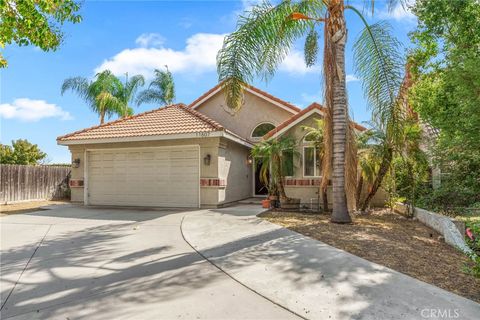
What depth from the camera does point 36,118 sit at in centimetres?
2072

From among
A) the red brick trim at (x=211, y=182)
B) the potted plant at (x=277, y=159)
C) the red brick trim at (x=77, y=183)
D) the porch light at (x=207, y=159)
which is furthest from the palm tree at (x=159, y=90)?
the potted plant at (x=277, y=159)

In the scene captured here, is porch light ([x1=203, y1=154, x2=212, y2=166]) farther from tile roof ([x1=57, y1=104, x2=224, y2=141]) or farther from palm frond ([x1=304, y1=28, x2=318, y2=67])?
palm frond ([x1=304, y1=28, x2=318, y2=67])

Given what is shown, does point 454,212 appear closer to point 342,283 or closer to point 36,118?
point 342,283

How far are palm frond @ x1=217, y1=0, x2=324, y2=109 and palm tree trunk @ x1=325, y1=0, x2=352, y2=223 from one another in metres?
1.10

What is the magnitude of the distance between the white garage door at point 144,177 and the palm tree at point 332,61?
4.92 metres

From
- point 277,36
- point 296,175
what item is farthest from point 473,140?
point 277,36

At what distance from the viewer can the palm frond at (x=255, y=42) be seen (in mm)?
8477

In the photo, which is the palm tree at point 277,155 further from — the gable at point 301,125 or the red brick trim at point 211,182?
the red brick trim at point 211,182

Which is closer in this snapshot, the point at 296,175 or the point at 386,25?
the point at 386,25

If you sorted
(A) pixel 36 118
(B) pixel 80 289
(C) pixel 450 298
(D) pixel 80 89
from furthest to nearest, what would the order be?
(D) pixel 80 89 < (A) pixel 36 118 < (B) pixel 80 289 < (C) pixel 450 298

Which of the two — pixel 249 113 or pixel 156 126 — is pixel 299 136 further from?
pixel 156 126

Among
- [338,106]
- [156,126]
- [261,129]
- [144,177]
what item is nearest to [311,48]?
[338,106]

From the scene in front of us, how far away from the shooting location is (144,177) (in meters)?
13.2

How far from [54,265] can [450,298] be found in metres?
6.15
